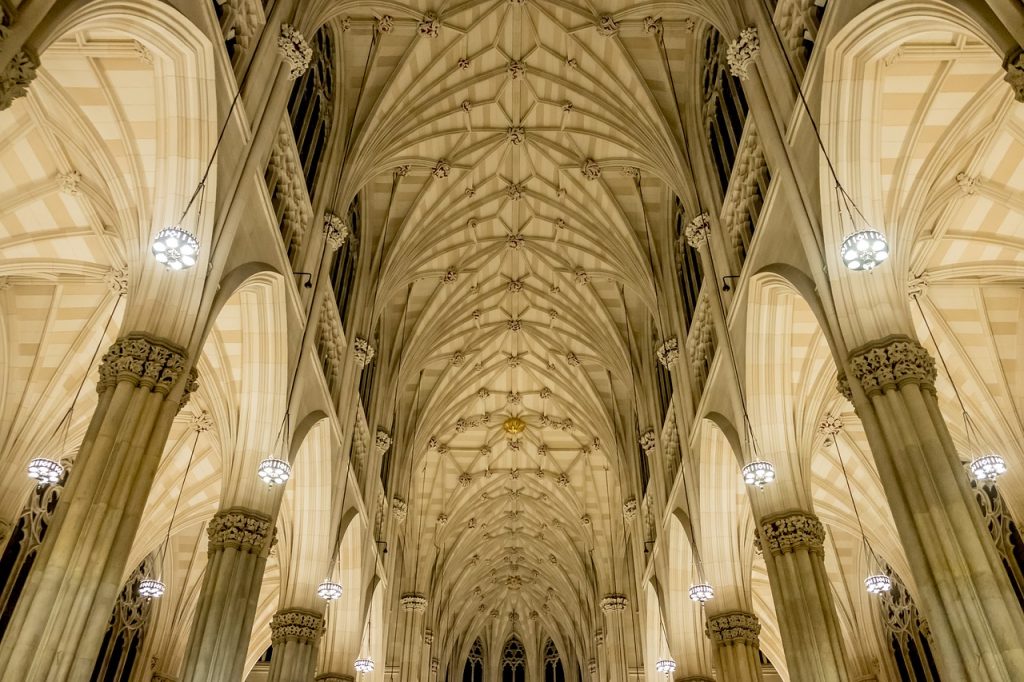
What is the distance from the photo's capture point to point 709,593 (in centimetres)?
1770

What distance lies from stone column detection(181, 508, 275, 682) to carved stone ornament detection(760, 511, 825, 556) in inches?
340

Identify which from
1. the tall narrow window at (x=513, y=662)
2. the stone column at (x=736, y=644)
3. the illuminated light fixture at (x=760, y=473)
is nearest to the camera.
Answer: the illuminated light fixture at (x=760, y=473)

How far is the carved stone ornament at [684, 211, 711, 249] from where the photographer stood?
1833 cm

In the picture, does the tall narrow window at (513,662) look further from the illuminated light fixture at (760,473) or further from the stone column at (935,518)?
the stone column at (935,518)

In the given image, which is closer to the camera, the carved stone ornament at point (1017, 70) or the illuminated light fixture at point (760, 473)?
the carved stone ornament at point (1017, 70)

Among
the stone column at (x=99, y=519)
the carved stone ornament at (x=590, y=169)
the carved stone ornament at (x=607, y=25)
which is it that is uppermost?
the carved stone ornament at (x=607, y=25)

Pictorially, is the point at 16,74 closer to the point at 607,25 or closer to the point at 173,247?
the point at 173,247

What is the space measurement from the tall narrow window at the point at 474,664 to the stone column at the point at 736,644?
32312mm

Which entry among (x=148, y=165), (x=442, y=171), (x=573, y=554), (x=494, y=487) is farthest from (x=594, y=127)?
(x=573, y=554)

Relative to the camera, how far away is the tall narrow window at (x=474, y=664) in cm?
4712

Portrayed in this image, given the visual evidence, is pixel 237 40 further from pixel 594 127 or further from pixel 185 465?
pixel 185 465

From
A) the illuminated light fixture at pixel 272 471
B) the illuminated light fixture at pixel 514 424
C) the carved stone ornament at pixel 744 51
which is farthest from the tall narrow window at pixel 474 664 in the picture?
the carved stone ornament at pixel 744 51

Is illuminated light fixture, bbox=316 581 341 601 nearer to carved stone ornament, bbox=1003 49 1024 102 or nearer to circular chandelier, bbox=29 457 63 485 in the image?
circular chandelier, bbox=29 457 63 485

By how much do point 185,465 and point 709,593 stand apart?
14.3m
